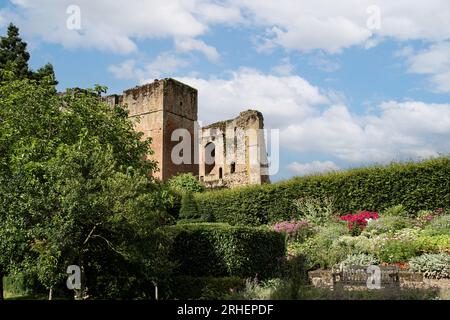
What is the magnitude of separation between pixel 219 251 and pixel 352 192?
32.2 feet

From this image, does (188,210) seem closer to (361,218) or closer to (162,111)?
(361,218)

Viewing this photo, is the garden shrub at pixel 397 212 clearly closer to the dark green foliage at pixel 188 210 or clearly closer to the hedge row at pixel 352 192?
the hedge row at pixel 352 192

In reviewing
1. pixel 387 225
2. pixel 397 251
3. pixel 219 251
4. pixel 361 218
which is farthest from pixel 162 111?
pixel 397 251

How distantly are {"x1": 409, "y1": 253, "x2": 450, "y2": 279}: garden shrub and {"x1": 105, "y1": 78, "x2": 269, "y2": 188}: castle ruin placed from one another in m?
23.2

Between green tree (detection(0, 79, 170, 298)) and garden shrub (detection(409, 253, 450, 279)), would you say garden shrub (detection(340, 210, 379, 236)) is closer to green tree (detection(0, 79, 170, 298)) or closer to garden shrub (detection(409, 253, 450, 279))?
garden shrub (detection(409, 253, 450, 279))

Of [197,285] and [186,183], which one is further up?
[186,183]

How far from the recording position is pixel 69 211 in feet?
34.9

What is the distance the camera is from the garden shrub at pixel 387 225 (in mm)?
18328

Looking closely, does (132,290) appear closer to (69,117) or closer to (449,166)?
(69,117)

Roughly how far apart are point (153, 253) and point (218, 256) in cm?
267

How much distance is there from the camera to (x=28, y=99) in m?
14.4

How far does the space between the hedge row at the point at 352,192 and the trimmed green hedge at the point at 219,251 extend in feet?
27.5

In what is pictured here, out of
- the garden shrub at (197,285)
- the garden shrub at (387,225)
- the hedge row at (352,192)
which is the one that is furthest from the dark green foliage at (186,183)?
the garden shrub at (197,285)
